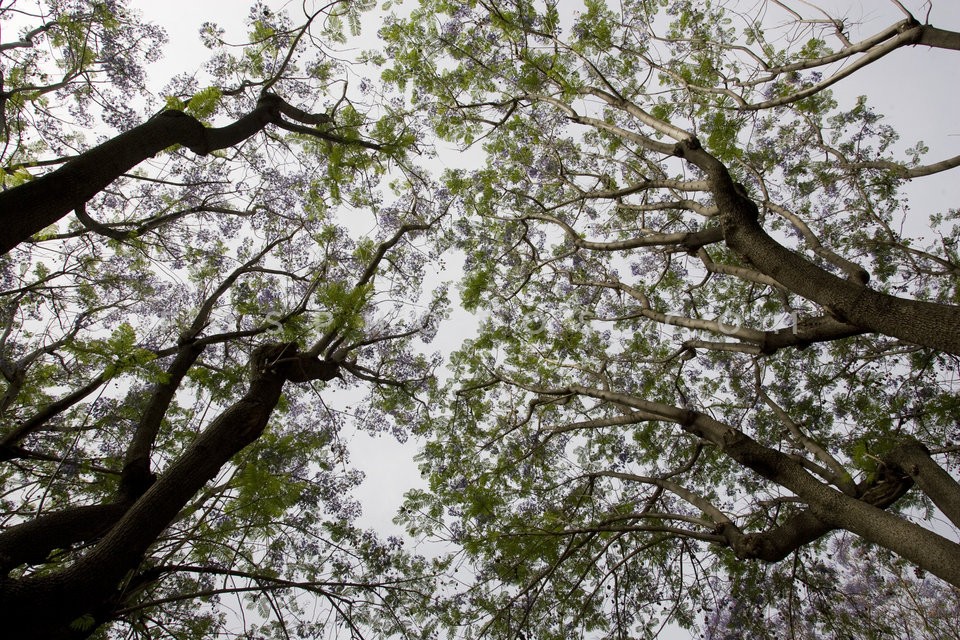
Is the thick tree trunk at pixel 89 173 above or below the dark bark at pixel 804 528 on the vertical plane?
below

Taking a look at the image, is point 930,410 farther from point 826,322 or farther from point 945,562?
point 945,562

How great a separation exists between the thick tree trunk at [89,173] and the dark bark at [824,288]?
4.62 metres

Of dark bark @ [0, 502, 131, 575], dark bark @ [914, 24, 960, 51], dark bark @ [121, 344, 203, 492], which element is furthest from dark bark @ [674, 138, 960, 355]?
dark bark @ [0, 502, 131, 575]

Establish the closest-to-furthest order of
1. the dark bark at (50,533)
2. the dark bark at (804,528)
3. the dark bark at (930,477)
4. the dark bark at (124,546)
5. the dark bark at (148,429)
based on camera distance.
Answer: the dark bark at (124,546)
the dark bark at (930,477)
the dark bark at (50,533)
the dark bark at (804,528)
the dark bark at (148,429)

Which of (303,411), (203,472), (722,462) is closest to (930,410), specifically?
(722,462)

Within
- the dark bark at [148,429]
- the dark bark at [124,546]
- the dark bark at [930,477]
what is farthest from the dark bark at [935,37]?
the dark bark at [148,429]

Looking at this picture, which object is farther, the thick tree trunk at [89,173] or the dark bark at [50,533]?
the dark bark at [50,533]

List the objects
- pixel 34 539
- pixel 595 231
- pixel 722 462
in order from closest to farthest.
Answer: pixel 34 539 → pixel 722 462 → pixel 595 231

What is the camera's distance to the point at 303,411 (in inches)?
330

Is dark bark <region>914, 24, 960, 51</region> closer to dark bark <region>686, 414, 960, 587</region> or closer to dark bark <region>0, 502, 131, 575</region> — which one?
dark bark <region>686, 414, 960, 587</region>

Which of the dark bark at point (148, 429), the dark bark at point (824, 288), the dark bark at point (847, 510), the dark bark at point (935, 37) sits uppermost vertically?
the dark bark at point (935, 37)

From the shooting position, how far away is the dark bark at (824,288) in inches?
131

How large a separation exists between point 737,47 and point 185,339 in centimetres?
692

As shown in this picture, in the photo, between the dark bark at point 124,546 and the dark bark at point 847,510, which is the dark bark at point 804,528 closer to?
the dark bark at point 847,510
